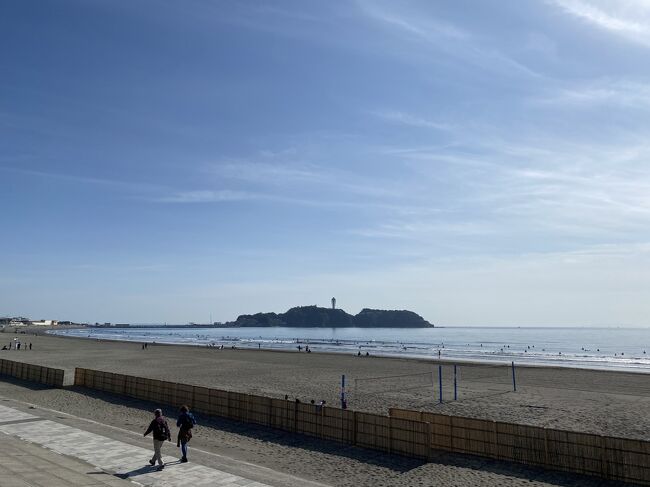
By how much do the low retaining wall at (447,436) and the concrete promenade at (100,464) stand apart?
375cm

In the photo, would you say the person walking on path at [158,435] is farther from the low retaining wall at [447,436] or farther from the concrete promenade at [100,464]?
the low retaining wall at [447,436]

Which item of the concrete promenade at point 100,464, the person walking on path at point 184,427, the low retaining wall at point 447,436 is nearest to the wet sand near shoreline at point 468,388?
the low retaining wall at point 447,436

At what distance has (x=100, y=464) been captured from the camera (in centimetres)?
1373

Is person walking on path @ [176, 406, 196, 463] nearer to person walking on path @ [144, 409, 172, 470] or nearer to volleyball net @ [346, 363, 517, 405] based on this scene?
person walking on path @ [144, 409, 172, 470]

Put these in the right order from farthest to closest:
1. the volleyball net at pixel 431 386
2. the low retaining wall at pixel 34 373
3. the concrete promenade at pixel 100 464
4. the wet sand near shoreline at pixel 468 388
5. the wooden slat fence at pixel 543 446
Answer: the low retaining wall at pixel 34 373 < the volleyball net at pixel 431 386 < the wet sand near shoreline at pixel 468 388 < the wooden slat fence at pixel 543 446 < the concrete promenade at pixel 100 464

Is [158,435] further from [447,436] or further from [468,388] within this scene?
[468,388]

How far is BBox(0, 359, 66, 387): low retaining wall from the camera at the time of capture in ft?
99.5

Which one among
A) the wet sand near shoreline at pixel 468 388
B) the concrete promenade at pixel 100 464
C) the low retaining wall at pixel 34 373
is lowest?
the wet sand near shoreline at pixel 468 388

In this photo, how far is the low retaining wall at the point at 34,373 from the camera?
99.5ft

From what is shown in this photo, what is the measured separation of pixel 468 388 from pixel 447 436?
19.1m

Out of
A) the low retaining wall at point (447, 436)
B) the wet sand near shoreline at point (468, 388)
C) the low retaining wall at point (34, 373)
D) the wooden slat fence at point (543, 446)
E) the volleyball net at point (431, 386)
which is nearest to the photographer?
the wooden slat fence at point (543, 446)

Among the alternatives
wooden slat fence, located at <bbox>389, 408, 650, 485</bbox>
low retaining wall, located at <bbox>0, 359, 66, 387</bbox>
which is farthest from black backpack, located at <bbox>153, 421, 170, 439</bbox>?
low retaining wall, located at <bbox>0, 359, 66, 387</bbox>

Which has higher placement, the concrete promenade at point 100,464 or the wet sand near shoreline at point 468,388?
the concrete promenade at point 100,464

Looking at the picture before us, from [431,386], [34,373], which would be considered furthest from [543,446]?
[34,373]
